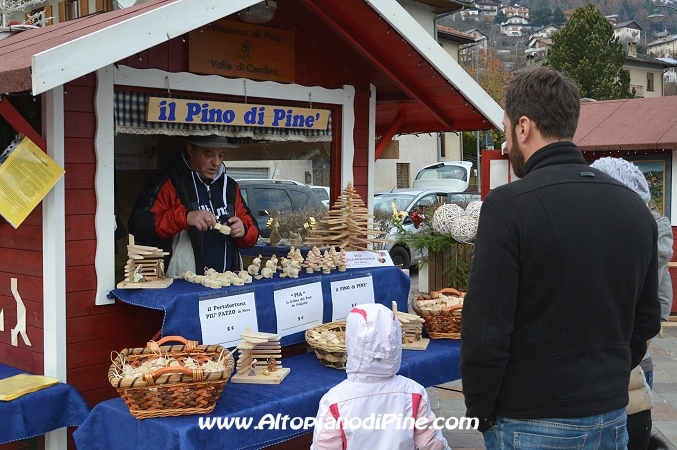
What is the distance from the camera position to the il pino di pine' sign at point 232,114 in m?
4.41

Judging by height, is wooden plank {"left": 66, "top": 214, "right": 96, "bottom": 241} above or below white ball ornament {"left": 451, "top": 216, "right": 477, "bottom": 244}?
above

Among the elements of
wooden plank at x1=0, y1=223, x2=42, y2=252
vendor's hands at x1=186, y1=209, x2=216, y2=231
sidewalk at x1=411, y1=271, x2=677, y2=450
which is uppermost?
vendor's hands at x1=186, y1=209, x2=216, y2=231

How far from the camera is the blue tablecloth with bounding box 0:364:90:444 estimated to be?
355 centimetres

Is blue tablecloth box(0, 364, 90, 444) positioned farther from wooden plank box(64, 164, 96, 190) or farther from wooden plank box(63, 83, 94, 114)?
wooden plank box(63, 83, 94, 114)

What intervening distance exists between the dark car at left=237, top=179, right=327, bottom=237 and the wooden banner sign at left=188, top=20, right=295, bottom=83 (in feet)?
3.10

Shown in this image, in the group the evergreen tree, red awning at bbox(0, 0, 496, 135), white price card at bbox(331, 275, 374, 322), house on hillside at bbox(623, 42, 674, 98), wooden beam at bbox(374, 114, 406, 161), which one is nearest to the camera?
red awning at bbox(0, 0, 496, 135)

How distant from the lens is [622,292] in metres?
2.41

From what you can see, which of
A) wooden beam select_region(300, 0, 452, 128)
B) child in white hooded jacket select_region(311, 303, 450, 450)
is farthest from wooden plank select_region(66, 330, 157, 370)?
wooden beam select_region(300, 0, 452, 128)

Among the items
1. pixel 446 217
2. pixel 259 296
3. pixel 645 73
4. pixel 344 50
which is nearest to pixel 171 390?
pixel 259 296

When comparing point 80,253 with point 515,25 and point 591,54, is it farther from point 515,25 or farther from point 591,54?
point 515,25

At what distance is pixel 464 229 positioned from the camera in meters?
9.54

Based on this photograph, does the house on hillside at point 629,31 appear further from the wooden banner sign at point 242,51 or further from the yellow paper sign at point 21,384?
the yellow paper sign at point 21,384

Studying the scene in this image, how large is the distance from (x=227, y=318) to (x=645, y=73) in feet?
201

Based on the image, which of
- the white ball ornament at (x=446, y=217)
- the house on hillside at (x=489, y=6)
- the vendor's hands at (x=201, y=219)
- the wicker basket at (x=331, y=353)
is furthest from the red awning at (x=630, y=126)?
the house on hillside at (x=489, y=6)
